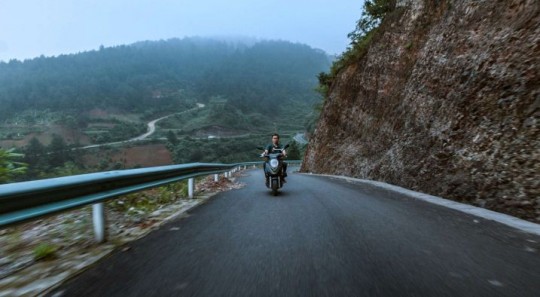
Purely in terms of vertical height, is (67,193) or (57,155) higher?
Result: (67,193)

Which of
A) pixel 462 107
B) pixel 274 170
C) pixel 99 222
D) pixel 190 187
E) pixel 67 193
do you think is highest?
pixel 462 107

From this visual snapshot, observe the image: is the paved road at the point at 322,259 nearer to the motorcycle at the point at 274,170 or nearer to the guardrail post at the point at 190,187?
the guardrail post at the point at 190,187

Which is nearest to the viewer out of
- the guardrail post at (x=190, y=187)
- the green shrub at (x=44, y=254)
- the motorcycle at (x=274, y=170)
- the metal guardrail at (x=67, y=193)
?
the metal guardrail at (x=67, y=193)

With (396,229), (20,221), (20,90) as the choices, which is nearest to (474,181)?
(396,229)

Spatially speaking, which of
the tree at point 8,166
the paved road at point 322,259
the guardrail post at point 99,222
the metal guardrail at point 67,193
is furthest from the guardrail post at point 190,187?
the guardrail post at point 99,222

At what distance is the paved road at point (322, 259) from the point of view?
129 inches

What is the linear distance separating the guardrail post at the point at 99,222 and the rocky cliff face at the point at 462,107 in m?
6.69

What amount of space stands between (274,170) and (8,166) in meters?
6.43

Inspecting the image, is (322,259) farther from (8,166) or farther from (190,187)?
(190,187)

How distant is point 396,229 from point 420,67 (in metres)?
12.9

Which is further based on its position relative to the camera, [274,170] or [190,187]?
[274,170]

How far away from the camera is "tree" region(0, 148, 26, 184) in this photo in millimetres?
7316

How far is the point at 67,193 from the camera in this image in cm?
445

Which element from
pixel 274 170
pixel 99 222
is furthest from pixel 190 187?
pixel 99 222
